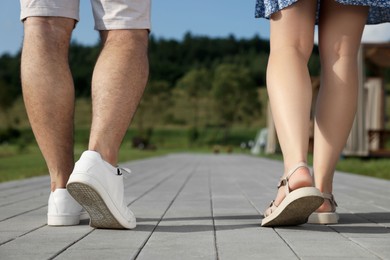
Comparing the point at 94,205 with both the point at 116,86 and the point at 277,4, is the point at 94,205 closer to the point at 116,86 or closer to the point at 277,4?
the point at 116,86

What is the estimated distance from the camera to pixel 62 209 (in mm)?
2088

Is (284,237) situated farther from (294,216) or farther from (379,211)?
(379,211)

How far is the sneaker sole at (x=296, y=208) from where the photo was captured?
187cm

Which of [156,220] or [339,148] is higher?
[339,148]

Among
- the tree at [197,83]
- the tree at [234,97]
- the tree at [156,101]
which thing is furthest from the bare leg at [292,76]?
the tree at [197,83]

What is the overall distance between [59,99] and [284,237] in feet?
2.80

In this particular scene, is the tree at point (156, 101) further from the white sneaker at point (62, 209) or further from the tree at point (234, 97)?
the white sneaker at point (62, 209)

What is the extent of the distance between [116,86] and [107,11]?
24 centimetres

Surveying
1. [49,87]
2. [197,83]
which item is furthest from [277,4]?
[197,83]

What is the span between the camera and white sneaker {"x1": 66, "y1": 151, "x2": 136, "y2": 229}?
70.4 inches

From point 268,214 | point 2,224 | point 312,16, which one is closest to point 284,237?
point 268,214

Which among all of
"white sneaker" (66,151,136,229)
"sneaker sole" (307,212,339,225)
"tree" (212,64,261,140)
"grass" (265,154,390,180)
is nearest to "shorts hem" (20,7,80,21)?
"white sneaker" (66,151,136,229)

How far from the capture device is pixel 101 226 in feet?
6.55

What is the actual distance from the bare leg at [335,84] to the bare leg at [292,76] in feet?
0.33
